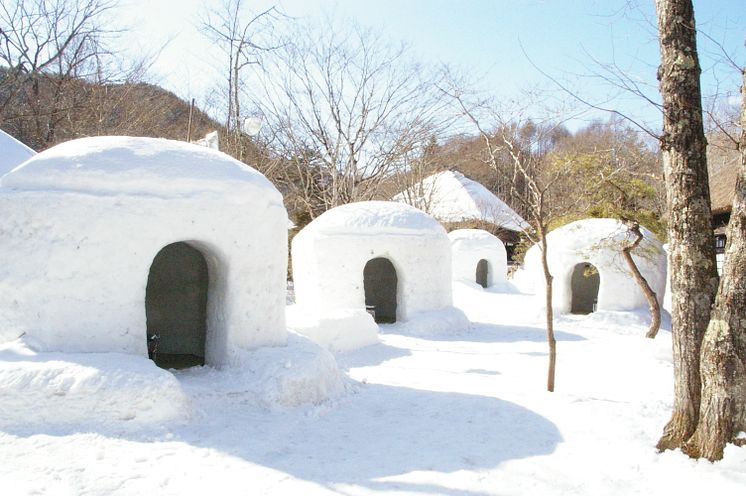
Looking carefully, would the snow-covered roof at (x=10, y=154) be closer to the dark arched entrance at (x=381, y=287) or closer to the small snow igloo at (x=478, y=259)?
the dark arched entrance at (x=381, y=287)

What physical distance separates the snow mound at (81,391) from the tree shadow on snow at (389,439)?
17.6 inches

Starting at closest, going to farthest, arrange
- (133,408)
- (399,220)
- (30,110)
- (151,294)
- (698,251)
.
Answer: (698,251)
(133,408)
(151,294)
(399,220)
(30,110)

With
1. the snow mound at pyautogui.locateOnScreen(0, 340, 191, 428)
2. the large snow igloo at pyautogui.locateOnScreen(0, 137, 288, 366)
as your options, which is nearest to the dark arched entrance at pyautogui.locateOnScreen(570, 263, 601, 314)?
the large snow igloo at pyautogui.locateOnScreen(0, 137, 288, 366)

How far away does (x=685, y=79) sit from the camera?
443 cm

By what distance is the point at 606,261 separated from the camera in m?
13.3

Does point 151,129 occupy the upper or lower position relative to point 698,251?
upper

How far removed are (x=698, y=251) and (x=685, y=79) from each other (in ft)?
4.82

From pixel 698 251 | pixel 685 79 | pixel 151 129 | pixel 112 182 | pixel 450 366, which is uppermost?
pixel 151 129

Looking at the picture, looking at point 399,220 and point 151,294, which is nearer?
point 151,294

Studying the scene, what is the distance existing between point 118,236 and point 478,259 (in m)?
19.8

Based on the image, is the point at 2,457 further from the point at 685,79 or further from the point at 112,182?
the point at 685,79

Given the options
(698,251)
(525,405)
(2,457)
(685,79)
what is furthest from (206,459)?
(685,79)

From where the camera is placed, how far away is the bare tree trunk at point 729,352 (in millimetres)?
3980

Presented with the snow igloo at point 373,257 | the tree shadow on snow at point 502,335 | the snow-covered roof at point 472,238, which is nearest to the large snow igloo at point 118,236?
the snow igloo at point 373,257
